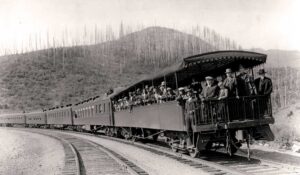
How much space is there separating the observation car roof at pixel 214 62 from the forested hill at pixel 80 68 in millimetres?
58714

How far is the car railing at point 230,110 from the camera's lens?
10.9 m

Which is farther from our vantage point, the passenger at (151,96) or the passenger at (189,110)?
the passenger at (151,96)

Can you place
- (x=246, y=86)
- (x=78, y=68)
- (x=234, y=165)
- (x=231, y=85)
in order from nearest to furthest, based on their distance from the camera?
1. (x=234, y=165)
2. (x=231, y=85)
3. (x=246, y=86)
4. (x=78, y=68)

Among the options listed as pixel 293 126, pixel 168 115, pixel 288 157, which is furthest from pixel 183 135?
pixel 293 126

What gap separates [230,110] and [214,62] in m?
1.60

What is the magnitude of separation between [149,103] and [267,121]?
5412mm

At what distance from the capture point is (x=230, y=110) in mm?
11055

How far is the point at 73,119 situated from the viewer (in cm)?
3553

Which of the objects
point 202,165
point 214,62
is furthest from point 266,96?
point 202,165

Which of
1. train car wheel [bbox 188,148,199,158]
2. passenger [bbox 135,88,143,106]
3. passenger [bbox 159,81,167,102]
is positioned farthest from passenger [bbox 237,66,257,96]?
passenger [bbox 135,88,143,106]

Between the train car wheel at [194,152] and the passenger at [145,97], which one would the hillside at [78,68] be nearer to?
the passenger at [145,97]

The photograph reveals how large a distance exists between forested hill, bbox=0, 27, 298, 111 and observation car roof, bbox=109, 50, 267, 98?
5871 cm

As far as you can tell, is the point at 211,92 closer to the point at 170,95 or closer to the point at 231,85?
the point at 231,85

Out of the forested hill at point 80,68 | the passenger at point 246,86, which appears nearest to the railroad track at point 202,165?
the passenger at point 246,86
